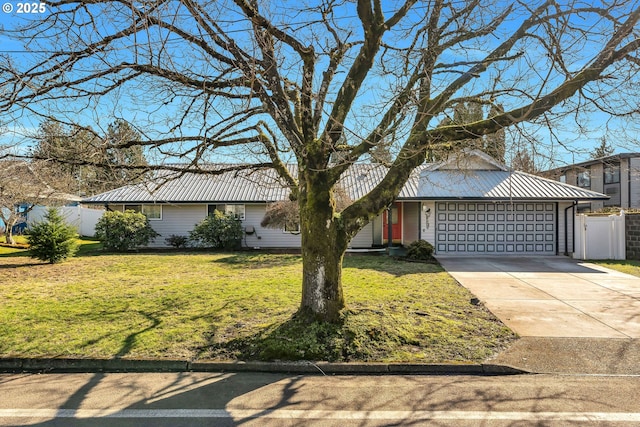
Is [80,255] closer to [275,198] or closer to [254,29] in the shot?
[275,198]

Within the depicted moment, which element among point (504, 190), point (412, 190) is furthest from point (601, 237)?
point (412, 190)

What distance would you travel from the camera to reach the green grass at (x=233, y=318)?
5.37 m

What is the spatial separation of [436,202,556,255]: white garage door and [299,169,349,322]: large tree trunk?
41.2 feet

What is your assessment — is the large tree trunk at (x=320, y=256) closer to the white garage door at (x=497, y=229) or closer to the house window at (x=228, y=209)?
the white garage door at (x=497, y=229)

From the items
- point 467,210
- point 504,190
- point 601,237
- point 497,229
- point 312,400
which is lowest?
point 312,400

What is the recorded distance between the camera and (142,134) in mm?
5859

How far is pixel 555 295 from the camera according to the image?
927cm

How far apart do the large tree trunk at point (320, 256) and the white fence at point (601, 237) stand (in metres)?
14.8

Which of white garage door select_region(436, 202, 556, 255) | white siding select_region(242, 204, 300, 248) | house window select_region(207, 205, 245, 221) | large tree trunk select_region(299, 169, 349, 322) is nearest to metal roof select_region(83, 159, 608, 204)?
house window select_region(207, 205, 245, 221)

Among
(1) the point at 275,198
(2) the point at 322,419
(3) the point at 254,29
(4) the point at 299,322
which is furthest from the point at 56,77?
(1) the point at 275,198

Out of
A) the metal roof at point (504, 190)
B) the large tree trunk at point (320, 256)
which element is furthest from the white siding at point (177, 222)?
the large tree trunk at point (320, 256)

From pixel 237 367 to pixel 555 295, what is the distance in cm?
783

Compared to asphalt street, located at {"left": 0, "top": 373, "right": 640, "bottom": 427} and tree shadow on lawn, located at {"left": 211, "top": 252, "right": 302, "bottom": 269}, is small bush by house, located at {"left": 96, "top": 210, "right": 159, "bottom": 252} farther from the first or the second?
asphalt street, located at {"left": 0, "top": 373, "right": 640, "bottom": 427}

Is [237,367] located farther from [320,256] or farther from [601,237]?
[601,237]
